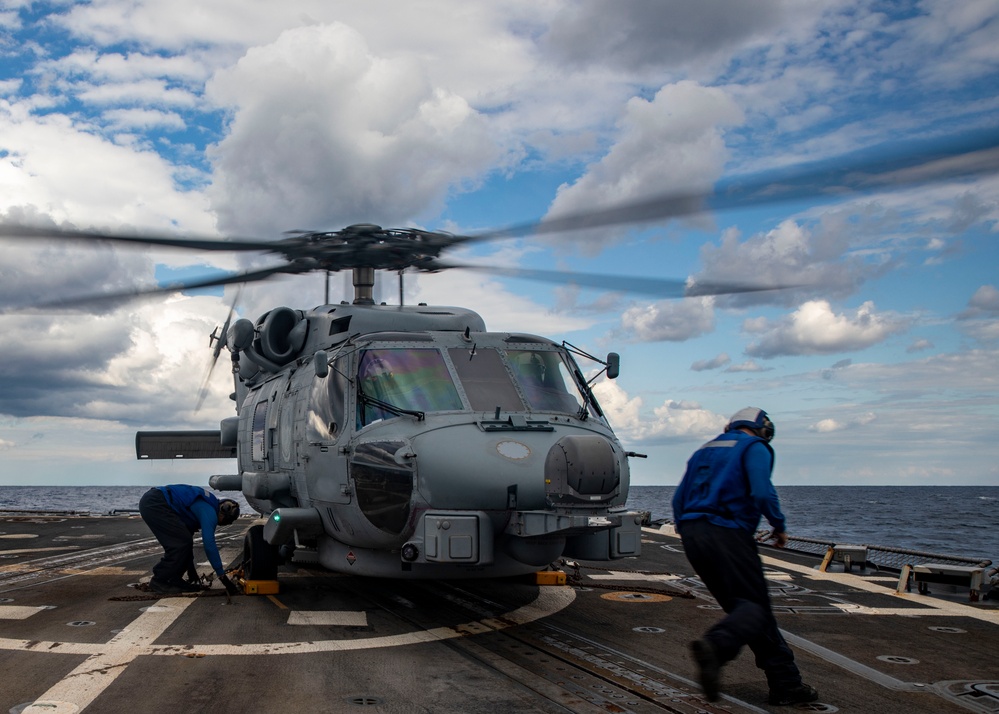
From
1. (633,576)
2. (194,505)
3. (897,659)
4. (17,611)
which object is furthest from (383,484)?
(633,576)

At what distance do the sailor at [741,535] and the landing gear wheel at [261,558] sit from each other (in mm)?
6101

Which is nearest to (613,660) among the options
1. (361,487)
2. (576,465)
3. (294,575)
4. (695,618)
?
(576,465)

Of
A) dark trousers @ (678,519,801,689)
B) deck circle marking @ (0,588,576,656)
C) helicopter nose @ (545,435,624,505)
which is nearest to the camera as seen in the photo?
dark trousers @ (678,519,801,689)

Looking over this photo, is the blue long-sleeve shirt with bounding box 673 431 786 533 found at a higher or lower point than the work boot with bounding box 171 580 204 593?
higher

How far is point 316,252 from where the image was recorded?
1167 centimetres

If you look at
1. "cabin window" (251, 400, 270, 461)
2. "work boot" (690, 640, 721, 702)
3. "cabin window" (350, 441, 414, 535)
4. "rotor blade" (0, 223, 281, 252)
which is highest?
"rotor blade" (0, 223, 281, 252)

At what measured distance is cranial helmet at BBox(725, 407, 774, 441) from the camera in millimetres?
6047

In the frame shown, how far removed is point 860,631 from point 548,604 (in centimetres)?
314

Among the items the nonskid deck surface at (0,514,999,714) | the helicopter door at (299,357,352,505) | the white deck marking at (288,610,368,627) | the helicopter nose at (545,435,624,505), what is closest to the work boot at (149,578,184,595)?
the nonskid deck surface at (0,514,999,714)

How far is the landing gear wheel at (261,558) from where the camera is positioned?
10414 millimetres

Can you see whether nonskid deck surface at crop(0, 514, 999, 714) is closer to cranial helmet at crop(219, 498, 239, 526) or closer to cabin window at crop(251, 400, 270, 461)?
cranial helmet at crop(219, 498, 239, 526)

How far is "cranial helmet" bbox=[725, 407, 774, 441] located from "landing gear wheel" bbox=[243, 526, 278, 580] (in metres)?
6.29

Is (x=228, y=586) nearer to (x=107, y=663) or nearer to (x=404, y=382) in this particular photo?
(x=404, y=382)

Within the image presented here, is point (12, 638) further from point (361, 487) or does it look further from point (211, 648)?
point (361, 487)
